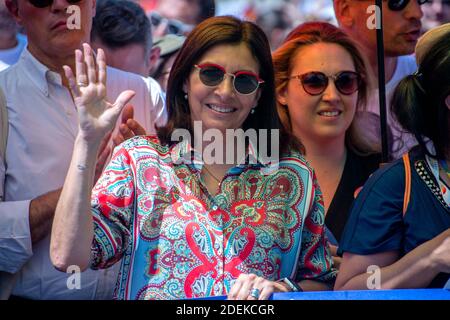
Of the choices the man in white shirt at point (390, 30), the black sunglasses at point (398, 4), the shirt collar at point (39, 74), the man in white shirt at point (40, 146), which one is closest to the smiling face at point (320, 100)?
the man in white shirt at point (390, 30)

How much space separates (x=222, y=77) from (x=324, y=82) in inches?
17.1

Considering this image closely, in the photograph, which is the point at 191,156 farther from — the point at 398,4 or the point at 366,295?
the point at 398,4

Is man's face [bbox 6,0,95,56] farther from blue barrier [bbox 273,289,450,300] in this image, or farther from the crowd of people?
blue barrier [bbox 273,289,450,300]

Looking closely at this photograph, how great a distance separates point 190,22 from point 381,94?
0.90 metres

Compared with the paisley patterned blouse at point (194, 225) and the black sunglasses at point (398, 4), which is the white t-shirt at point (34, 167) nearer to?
the paisley patterned blouse at point (194, 225)

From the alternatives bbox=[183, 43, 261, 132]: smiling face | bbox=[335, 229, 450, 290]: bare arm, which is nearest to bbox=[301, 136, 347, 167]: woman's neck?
bbox=[183, 43, 261, 132]: smiling face

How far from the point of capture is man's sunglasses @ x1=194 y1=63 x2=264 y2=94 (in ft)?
8.75

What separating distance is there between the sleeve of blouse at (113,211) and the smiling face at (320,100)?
721 mm

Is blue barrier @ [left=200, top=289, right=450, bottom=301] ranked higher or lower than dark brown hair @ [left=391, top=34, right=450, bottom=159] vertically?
lower

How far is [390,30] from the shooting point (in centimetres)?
329

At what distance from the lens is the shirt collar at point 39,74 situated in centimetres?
289

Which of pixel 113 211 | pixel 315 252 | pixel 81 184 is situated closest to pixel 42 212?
pixel 113 211

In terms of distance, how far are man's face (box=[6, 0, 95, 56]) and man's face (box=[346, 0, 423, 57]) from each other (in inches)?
38.3

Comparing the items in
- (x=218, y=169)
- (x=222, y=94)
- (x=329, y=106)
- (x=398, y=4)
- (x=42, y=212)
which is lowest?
(x=42, y=212)
